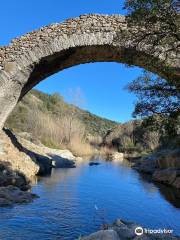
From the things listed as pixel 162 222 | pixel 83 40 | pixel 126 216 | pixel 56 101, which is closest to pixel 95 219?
pixel 126 216

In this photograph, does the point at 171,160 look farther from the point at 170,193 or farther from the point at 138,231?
the point at 138,231

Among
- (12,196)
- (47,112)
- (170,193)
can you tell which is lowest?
(12,196)

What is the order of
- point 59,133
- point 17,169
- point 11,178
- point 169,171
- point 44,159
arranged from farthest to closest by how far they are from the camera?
point 59,133 → point 44,159 → point 169,171 → point 17,169 → point 11,178

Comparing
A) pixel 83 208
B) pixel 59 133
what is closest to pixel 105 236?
pixel 83 208

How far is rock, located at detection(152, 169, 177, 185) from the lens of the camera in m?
17.4

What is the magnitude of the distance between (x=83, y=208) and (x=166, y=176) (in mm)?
7908

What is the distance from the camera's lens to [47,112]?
48.7 meters

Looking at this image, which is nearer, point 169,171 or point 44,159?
point 169,171

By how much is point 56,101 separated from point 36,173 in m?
37.2

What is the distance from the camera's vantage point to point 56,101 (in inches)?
2157

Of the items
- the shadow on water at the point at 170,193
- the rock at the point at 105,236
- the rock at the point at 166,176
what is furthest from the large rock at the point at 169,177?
the rock at the point at 105,236

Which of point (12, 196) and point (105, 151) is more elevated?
point (105, 151)

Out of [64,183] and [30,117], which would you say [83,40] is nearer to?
[64,183]

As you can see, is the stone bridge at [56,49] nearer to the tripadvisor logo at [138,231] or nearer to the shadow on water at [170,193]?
the shadow on water at [170,193]
